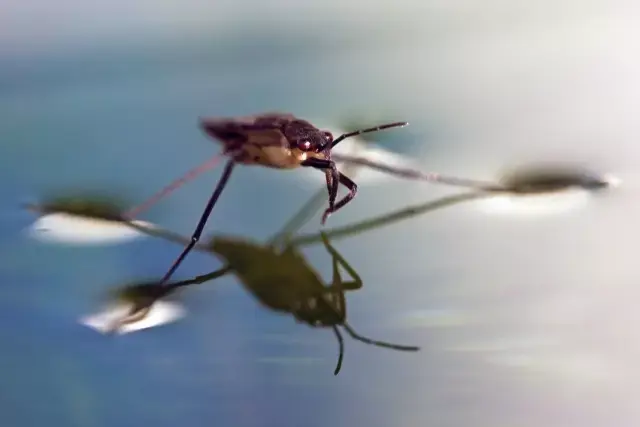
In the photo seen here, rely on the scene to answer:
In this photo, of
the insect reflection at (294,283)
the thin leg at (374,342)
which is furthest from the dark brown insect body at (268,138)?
the thin leg at (374,342)

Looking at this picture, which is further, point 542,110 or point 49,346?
point 542,110

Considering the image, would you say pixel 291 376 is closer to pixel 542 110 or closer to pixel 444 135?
pixel 444 135

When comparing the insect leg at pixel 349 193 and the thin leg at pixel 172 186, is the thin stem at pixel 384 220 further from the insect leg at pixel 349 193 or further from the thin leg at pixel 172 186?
the thin leg at pixel 172 186

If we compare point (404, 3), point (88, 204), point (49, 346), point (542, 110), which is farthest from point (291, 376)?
point (404, 3)

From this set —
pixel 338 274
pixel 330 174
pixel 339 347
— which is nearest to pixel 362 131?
pixel 330 174

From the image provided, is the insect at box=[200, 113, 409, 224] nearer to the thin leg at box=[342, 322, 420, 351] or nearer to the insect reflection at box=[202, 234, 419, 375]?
the insect reflection at box=[202, 234, 419, 375]

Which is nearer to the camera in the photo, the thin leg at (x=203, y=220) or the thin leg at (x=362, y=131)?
the thin leg at (x=203, y=220)
